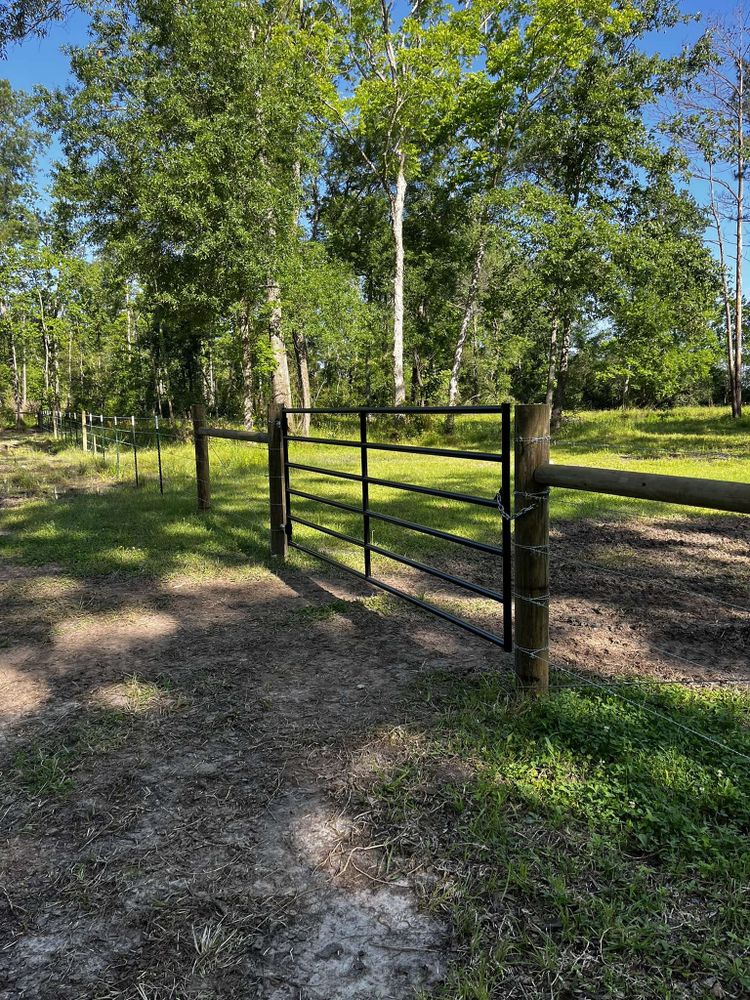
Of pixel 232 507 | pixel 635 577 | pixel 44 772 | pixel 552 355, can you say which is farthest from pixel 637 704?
pixel 552 355

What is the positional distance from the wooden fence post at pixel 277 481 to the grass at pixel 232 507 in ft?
0.60

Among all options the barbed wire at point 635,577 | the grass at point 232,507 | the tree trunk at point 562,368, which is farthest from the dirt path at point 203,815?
the tree trunk at point 562,368

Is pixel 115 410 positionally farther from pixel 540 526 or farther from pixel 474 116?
pixel 540 526

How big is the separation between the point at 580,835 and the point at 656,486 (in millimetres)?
1129

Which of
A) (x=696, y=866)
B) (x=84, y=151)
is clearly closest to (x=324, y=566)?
(x=696, y=866)

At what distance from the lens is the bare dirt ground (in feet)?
5.12

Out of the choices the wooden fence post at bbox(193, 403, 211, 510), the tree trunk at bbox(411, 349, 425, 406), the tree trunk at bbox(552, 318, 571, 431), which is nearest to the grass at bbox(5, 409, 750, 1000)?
the wooden fence post at bbox(193, 403, 211, 510)

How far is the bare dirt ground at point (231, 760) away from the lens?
1560 millimetres

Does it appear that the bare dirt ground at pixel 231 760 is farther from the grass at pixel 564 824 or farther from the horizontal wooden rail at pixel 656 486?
the horizontal wooden rail at pixel 656 486

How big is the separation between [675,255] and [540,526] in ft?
62.3

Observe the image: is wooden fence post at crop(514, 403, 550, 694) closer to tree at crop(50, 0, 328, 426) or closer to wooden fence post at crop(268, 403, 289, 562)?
wooden fence post at crop(268, 403, 289, 562)

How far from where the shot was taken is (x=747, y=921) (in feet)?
5.14

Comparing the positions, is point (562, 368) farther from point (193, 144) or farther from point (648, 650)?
point (648, 650)

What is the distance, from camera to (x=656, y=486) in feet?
6.57
